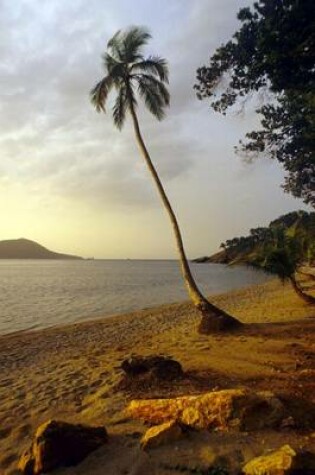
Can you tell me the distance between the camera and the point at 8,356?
12898 millimetres

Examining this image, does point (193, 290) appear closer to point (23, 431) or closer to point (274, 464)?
point (23, 431)

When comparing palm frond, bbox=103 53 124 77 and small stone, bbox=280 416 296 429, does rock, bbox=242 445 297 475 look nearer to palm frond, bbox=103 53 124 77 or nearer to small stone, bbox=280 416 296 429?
small stone, bbox=280 416 296 429

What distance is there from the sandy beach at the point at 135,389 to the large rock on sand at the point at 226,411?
0.70 feet

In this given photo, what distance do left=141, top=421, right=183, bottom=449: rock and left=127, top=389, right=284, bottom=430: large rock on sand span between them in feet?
0.78

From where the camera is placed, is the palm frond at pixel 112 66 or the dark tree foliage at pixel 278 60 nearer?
the dark tree foliage at pixel 278 60

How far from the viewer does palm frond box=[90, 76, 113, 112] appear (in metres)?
15.7

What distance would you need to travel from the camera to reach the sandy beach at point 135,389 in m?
4.58

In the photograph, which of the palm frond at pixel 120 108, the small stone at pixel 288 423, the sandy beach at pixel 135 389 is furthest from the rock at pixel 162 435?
the palm frond at pixel 120 108

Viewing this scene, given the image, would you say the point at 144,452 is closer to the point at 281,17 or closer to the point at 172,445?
the point at 172,445

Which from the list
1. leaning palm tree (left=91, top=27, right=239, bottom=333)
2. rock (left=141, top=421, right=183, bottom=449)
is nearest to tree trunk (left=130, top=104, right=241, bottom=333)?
leaning palm tree (left=91, top=27, right=239, bottom=333)

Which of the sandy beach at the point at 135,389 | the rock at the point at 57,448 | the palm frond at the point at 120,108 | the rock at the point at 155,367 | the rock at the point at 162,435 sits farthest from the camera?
the palm frond at the point at 120,108

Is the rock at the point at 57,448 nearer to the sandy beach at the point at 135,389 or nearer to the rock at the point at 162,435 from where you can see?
the sandy beach at the point at 135,389

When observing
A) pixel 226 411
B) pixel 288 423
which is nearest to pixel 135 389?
pixel 226 411

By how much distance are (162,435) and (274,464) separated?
1.57m
